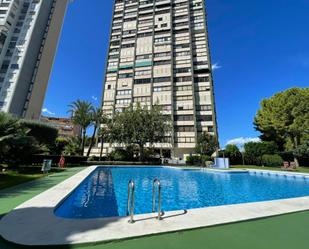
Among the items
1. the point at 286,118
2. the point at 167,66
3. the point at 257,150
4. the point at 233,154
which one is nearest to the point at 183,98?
the point at 167,66

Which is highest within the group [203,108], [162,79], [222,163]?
[162,79]

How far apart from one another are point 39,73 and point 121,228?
56487 millimetres

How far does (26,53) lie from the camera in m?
43.8

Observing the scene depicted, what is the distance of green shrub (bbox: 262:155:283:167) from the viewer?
1007 inches

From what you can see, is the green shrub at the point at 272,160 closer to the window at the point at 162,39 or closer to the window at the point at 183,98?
the window at the point at 183,98

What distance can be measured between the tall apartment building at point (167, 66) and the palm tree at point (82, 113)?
949 cm

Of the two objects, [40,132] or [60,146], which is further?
[60,146]

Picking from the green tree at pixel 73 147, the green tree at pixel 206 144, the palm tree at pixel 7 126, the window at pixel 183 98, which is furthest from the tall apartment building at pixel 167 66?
the palm tree at pixel 7 126

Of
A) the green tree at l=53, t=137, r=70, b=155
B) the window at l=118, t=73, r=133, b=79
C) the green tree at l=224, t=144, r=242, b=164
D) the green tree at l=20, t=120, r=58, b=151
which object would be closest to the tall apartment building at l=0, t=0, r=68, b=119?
the green tree at l=53, t=137, r=70, b=155

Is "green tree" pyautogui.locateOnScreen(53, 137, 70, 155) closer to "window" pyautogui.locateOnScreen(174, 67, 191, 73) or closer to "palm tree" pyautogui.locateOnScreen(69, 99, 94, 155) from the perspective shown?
"palm tree" pyautogui.locateOnScreen(69, 99, 94, 155)

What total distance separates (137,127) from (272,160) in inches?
879

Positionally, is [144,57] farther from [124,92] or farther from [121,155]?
[121,155]

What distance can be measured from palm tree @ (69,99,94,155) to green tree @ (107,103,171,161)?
14.4 feet

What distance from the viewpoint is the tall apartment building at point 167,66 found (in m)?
41.3
